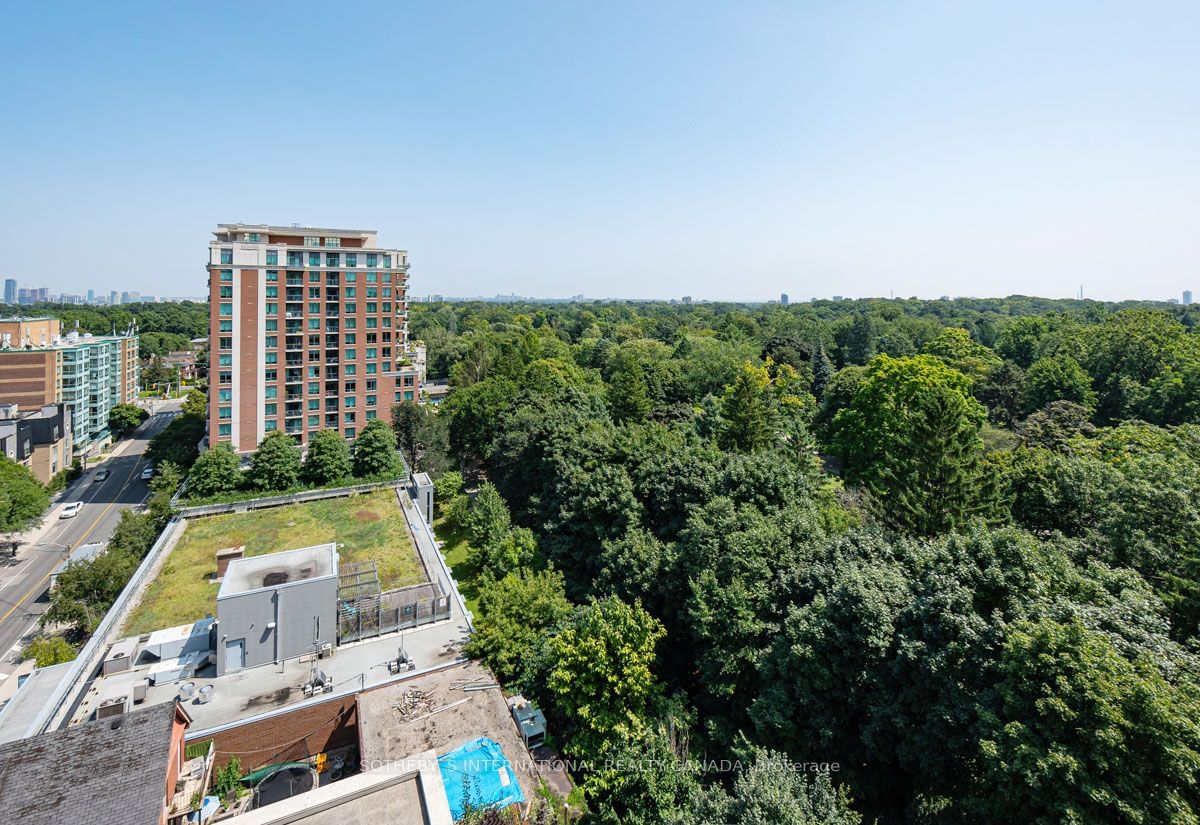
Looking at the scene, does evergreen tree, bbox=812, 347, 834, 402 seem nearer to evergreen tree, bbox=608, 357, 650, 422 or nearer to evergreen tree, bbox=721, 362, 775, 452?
evergreen tree, bbox=608, 357, 650, 422

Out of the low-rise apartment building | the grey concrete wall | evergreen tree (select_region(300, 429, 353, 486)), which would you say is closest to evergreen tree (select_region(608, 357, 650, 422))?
evergreen tree (select_region(300, 429, 353, 486))

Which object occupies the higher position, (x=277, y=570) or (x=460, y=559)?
(x=277, y=570)

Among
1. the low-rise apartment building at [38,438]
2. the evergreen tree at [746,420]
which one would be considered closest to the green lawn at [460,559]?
the evergreen tree at [746,420]

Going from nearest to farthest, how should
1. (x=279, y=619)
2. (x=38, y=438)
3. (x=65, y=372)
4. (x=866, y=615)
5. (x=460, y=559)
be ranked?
(x=866, y=615), (x=279, y=619), (x=460, y=559), (x=38, y=438), (x=65, y=372)

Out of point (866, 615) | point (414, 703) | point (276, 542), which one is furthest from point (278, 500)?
point (866, 615)

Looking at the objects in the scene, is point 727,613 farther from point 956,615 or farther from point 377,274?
point 377,274

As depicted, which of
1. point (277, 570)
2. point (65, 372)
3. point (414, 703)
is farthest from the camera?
point (65, 372)

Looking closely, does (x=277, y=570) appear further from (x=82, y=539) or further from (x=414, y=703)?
(x=82, y=539)
